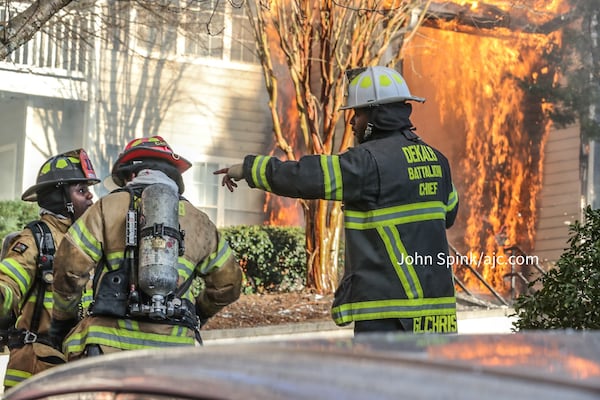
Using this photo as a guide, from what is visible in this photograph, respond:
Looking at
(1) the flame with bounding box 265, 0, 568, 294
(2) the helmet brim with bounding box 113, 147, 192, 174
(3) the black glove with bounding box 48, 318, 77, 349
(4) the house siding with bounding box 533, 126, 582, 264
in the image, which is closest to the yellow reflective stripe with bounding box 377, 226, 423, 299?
(2) the helmet brim with bounding box 113, 147, 192, 174

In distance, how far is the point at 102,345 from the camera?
17.0 ft

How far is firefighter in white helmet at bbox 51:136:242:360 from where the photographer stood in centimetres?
509

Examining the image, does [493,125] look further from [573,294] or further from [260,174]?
[260,174]

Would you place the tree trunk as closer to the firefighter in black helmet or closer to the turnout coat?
the firefighter in black helmet

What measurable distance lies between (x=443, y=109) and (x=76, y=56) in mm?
6221

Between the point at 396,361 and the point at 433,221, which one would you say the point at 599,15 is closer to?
the point at 433,221

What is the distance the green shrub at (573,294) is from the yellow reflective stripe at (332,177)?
1810 mm

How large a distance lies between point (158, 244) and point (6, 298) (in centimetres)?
120

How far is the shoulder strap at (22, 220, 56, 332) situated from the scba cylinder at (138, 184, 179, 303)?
1109 mm

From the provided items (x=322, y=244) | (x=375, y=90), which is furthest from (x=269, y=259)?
(x=375, y=90)

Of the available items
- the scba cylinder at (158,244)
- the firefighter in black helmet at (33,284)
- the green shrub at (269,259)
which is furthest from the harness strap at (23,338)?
the green shrub at (269,259)

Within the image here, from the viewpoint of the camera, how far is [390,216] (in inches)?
210

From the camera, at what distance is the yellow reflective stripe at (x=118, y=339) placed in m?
5.18

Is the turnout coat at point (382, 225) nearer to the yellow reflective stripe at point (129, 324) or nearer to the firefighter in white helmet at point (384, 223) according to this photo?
the firefighter in white helmet at point (384, 223)
